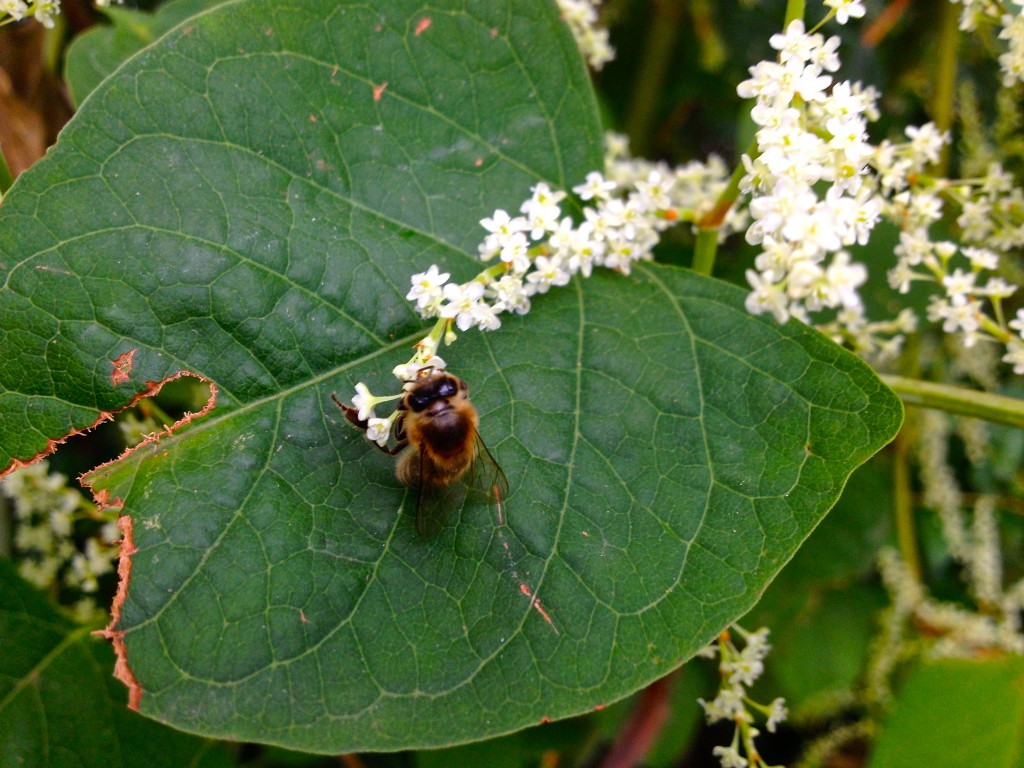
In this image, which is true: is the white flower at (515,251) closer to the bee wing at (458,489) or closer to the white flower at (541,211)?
the white flower at (541,211)

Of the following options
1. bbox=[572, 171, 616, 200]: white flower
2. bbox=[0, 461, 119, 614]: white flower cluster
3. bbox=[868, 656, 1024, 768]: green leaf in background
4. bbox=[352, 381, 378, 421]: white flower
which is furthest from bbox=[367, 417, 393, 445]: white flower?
bbox=[868, 656, 1024, 768]: green leaf in background

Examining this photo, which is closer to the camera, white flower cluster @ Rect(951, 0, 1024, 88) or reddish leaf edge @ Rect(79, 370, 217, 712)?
reddish leaf edge @ Rect(79, 370, 217, 712)

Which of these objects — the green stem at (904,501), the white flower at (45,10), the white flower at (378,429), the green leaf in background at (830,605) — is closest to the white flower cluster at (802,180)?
the white flower at (378,429)

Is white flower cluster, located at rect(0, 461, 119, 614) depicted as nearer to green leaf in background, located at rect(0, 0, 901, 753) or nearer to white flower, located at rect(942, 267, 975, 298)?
green leaf in background, located at rect(0, 0, 901, 753)

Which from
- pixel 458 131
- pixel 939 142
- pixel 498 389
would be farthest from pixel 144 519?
pixel 939 142

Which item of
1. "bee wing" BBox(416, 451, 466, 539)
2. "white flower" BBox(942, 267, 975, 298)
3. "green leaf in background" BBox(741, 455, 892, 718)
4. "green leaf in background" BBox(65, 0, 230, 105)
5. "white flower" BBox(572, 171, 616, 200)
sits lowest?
"green leaf in background" BBox(741, 455, 892, 718)

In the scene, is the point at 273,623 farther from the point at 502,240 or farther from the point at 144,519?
the point at 502,240
